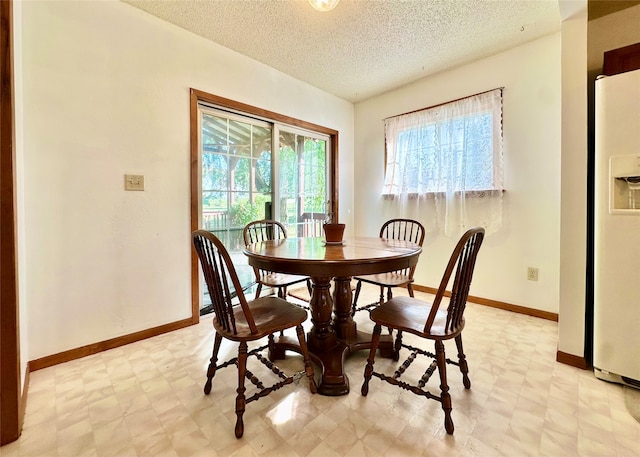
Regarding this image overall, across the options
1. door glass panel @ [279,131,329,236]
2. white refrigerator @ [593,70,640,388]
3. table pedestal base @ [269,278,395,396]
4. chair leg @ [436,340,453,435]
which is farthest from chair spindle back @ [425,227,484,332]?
door glass panel @ [279,131,329,236]

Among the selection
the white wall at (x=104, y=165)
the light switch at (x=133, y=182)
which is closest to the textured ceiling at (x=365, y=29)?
the white wall at (x=104, y=165)

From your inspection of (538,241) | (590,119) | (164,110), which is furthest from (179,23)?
(538,241)

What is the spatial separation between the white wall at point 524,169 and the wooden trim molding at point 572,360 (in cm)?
88

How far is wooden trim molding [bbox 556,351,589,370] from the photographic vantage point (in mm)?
1702

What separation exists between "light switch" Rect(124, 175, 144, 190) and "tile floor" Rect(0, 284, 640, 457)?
46.1 inches

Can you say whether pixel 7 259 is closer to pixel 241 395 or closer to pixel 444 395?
pixel 241 395

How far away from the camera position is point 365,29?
234 cm

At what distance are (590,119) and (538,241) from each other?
1168 mm

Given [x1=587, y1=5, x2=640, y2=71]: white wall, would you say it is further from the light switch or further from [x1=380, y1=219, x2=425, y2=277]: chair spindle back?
the light switch

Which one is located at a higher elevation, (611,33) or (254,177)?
(611,33)

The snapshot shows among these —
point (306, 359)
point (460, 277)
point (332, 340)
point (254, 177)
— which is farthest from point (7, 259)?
point (254, 177)

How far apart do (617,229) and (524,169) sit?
1228 millimetres

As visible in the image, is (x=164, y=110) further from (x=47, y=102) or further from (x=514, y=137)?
(x=514, y=137)

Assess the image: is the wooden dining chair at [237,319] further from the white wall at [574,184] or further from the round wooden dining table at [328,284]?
the white wall at [574,184]
